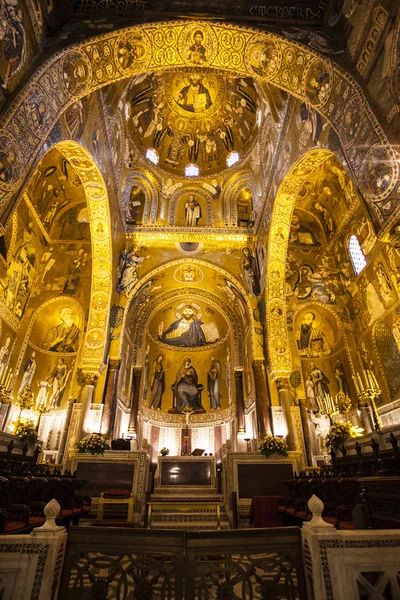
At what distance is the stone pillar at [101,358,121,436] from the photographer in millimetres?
13289

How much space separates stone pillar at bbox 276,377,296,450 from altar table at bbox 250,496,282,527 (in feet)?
13.9

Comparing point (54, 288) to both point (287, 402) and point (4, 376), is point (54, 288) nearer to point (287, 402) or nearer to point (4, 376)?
point (4, 376)

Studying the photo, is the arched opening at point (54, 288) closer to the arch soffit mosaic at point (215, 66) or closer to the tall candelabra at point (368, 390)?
the arch soffit mosaic at point (215, 66)

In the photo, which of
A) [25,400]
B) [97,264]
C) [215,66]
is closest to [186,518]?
[25,400]

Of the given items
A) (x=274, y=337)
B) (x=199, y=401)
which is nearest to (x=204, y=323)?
(x=199, y=401)

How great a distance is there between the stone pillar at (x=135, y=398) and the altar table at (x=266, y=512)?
7.95 metres

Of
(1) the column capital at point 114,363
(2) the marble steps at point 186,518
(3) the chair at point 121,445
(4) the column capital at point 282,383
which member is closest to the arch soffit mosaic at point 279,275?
(4) the column capital at point 282,383

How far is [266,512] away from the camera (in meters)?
8.67

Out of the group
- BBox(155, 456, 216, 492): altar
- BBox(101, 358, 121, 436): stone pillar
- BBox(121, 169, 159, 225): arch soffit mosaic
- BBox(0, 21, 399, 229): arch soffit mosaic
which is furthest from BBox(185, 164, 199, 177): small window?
BBox(155, 456, 216, 492): altar

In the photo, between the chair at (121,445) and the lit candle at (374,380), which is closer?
the chair at (121,445)

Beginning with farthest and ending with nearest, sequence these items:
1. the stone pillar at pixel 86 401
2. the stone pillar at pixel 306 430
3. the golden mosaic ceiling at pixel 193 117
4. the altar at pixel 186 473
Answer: the golden mosaic ceiling at pixel 193 117, the stone pillar at pixel 306 430, the altar at pixel 186 473, the stone pillar at pixel 86 401

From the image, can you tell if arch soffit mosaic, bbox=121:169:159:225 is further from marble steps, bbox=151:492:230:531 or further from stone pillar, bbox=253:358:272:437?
marble steps, bbox=151:492:230:531

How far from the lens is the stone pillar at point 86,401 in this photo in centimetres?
1235

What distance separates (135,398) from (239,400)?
5.36 m
